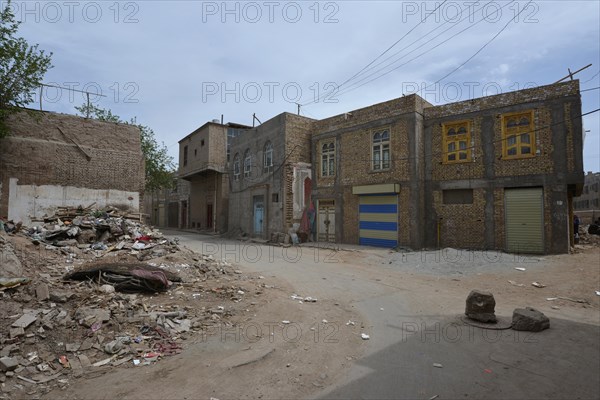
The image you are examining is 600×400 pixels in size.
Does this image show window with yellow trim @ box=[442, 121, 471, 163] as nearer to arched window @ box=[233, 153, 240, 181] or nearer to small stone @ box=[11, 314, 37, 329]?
small stone @ box=[11, 314, 37, 329]

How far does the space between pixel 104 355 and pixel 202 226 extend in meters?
28.1

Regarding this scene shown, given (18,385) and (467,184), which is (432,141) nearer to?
(467,184)

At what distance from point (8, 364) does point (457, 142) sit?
16.4 meters

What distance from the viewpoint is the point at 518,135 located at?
13711 mm

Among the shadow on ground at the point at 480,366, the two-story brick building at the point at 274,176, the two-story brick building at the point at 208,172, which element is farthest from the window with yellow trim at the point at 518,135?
the two-story brick building at the point at 208,172

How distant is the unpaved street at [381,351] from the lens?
3.51 meters

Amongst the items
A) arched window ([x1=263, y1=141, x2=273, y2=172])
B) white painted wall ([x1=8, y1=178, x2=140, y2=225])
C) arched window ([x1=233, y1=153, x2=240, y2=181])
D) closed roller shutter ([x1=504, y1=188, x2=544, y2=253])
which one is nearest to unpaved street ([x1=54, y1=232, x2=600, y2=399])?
closed roller shutter ([x1=504, y1=188, x2=544, y2=253])

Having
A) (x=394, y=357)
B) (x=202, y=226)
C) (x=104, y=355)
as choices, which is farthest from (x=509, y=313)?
(x=202, y=226)

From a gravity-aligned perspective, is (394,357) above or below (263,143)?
below

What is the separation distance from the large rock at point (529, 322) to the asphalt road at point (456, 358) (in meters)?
0.09

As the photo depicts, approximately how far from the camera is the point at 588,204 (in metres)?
54.1

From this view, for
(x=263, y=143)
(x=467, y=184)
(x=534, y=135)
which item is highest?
(x=263, y=143)

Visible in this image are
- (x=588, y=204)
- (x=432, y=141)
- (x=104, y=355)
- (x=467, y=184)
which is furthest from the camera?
(x=588, y=204)

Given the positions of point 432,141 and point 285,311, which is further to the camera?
point 432,141
